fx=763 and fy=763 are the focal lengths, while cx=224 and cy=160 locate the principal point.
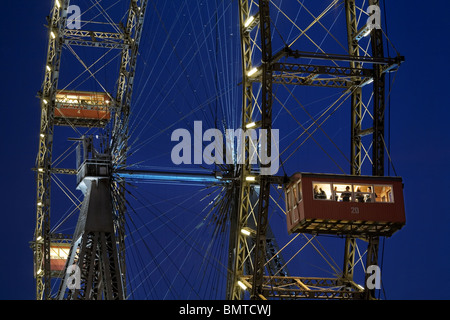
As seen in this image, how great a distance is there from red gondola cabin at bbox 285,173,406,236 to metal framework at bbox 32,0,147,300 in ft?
25.7

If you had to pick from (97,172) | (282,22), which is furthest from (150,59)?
(97,172)

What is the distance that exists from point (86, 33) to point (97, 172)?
917cm

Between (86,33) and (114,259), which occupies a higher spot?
(86,33)

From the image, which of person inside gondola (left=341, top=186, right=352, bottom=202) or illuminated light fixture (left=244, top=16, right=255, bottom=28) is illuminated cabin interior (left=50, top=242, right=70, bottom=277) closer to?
illuminated light fixture (left=244, top=16, right=255, bottom=28)

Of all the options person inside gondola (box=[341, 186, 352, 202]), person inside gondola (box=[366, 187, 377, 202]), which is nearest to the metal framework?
person inside gondola (box=[341, 186, 352, 202])

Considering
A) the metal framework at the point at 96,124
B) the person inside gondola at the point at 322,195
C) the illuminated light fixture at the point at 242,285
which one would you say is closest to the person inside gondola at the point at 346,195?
the person inside gondola at the point at 322,195

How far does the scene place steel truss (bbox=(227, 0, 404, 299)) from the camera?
2794 cm

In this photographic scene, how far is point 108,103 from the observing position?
40.6 m

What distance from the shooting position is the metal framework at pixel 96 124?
29.7m

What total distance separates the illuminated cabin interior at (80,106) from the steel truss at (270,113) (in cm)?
1205

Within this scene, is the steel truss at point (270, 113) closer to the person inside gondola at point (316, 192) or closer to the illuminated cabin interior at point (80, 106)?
the person inside gondola at point (316, 192)

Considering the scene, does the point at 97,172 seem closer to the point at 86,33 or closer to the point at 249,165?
the point at 249,165
